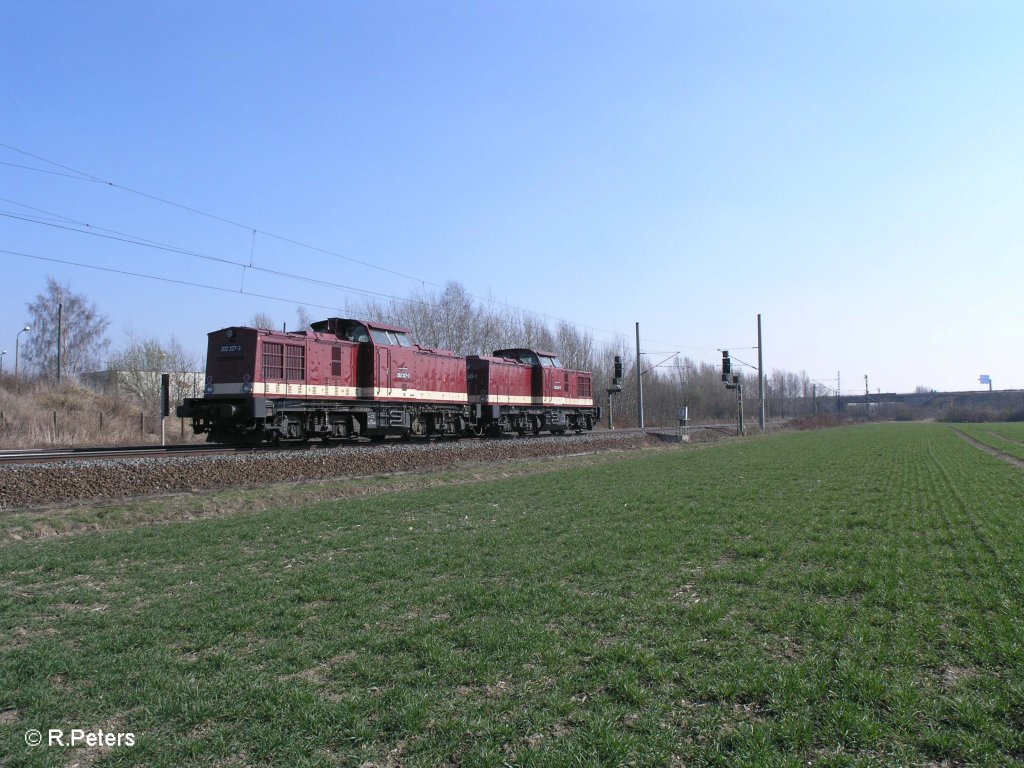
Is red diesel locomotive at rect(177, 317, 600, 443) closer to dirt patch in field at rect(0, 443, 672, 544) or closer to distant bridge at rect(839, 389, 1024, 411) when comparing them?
dirt patch in field at rect(0, 443, 672, 544)

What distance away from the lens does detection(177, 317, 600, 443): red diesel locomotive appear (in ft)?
69.6

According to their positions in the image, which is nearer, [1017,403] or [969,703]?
[969,703]

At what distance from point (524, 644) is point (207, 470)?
1340 centimetres

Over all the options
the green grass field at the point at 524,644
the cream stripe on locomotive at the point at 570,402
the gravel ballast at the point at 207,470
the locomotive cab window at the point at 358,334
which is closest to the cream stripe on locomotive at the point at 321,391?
the locomotive cab window at the point at 358,334

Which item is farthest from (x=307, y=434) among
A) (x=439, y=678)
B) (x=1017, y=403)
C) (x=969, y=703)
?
(x=1017, y=403)

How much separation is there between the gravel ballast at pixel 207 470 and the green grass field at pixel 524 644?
3.71m

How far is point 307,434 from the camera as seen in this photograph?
23.3 meters

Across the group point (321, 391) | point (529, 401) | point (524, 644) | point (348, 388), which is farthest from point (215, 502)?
point (529, 401)

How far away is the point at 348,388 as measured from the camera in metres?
24.4

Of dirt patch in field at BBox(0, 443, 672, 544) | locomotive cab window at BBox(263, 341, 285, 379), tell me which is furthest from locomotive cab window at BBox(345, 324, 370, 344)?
dirt patch in field at BBox(0, 443, 672, 544)

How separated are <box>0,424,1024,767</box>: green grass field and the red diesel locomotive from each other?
11.0 metres

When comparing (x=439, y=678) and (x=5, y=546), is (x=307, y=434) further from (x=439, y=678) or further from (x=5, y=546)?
(x=439, y=678)

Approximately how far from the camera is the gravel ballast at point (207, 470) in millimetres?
13484

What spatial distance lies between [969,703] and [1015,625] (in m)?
2.06
